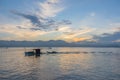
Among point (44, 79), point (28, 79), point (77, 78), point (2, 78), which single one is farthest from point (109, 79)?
point (2, 78)

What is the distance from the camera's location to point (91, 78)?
41562 millimetres

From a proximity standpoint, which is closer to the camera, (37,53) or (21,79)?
(21,79)

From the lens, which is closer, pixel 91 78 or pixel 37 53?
pixel 91 78

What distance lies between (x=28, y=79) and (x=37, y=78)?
2.34m

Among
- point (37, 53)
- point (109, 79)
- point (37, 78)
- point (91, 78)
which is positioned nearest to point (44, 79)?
point (37, 78)

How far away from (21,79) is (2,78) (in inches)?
185

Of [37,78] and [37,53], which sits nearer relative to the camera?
[37,78]

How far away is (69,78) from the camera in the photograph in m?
41.4

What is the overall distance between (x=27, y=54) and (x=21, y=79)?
88.7 metres

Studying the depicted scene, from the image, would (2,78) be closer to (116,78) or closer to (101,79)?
(101,79)

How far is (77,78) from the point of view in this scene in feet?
136

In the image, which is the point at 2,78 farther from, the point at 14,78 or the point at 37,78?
the point at 37,78

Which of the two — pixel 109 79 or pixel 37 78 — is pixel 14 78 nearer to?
pixel 37 78

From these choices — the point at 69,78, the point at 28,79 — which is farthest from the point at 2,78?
the point at 69,78
